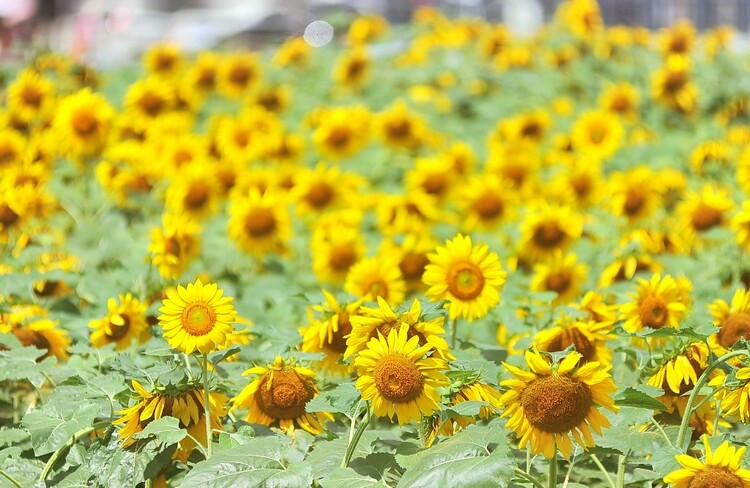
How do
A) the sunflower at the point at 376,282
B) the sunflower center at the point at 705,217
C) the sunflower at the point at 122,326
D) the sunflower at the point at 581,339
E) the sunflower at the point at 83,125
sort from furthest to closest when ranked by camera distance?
the sunflower at the point at 83,125 < the sunflower center at the point at 705,217 < the sunflower at the point at 376,282 < the sunflower at the point at 122,326 < the sunflower at the point at 581,339

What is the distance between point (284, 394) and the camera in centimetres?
234

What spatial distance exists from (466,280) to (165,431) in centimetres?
90

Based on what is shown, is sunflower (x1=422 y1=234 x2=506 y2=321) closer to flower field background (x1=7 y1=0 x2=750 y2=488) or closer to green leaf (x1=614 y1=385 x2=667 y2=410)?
flower field background (x1=7 y1=0 x2=750 y2=488)

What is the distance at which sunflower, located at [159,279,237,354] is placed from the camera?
2230 mm

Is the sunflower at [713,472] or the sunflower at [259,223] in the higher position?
the sunflower at [713,472]

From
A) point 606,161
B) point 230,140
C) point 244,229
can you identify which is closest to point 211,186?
point 244,229

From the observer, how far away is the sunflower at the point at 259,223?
4.10 metres

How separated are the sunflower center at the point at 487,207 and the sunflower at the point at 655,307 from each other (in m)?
1.73

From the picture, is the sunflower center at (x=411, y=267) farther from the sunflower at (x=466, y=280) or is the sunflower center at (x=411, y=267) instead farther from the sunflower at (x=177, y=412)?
the sunflower at (x=177, y=412)

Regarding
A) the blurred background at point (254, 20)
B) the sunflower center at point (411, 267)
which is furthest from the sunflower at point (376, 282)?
the blurred background at point (254, 20)

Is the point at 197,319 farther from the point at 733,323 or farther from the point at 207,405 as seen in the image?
the point at 733,323

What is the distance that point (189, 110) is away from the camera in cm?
565

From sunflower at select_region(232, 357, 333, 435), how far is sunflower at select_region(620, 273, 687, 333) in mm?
793

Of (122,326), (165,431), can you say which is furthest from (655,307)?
(122,326)
